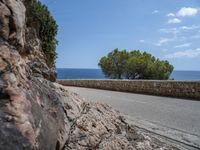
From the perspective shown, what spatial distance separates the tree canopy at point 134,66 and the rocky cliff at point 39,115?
25093 millimetres

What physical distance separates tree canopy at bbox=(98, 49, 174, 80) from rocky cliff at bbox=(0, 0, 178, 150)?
25.1 m

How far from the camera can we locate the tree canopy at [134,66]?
2906 cm

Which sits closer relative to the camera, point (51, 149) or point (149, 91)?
point (51, 149)

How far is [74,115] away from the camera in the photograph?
12.4 ft

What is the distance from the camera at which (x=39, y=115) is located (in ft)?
8.59

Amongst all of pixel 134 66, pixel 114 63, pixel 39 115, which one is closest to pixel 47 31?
pixel 39 115

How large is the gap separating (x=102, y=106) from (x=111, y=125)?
641 mm

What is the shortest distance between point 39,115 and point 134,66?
90.4 feet

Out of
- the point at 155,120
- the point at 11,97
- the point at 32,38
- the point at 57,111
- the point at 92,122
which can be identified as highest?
the point at 32,38

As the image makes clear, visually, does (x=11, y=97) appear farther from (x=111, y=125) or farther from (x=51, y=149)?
(x=111, y=125)

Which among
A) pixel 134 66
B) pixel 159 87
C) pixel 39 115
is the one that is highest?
pixel 134 66

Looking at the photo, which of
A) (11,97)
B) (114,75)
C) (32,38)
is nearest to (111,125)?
(11,97)

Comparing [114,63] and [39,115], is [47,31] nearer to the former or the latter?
[39,115]

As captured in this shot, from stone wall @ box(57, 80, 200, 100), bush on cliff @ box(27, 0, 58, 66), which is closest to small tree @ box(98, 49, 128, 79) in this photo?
stone wall @ box(57, 80, 200, 100)
